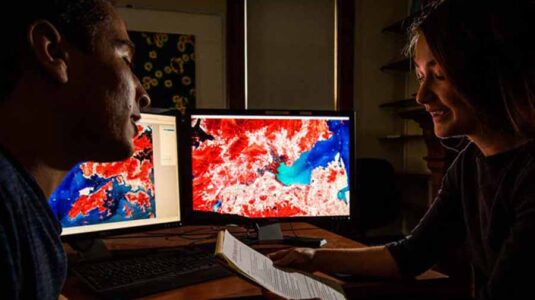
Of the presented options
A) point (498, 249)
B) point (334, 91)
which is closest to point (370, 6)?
point (334, 91)

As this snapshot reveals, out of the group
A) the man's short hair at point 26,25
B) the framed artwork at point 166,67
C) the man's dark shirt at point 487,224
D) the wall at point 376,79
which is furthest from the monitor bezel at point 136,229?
the wall at point 376,79

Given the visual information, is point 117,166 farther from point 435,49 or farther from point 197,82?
point 197,82

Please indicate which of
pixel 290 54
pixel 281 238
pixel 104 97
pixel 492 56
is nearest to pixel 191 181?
pixel 281 238

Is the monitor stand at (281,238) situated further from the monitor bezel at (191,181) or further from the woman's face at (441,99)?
the woman's face at (441,99)

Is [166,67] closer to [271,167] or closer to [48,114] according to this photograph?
[271,167]

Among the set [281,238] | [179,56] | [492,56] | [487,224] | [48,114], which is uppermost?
[179,56]

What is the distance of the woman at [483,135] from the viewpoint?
31.7 inches

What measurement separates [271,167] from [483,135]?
2.08 feet

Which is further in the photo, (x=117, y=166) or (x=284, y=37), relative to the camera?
(x=284, y=37)

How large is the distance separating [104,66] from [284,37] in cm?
272

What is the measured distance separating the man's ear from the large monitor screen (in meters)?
0.52

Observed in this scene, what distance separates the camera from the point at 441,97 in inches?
38.3

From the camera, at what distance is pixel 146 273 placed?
36.6 inches

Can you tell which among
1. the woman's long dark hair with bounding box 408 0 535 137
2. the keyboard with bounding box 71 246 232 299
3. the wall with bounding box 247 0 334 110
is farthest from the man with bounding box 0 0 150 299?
the wall with bounding box 247 0 334 110
